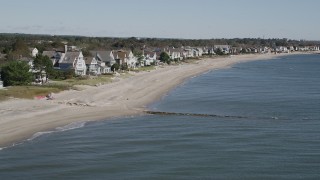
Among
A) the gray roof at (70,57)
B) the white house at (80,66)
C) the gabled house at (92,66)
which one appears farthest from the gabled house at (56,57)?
the gabled house at (92,66)

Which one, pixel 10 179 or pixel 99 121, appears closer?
pixel 10 179

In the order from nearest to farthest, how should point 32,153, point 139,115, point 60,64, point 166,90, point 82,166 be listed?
point 82,166 → point 32,153 → point 139,115 → point 166,90 → point 60,64

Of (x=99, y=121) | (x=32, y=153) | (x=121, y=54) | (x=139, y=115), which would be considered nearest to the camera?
(x=32, y=153)

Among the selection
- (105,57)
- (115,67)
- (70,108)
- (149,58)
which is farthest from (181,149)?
(149,58)

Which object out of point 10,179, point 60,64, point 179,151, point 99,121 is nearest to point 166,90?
point 60,64

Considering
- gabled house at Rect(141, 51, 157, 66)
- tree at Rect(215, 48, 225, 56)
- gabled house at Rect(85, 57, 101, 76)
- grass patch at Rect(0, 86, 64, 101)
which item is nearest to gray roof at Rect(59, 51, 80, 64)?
gabled house at Rect(85, 57, 101, 76)

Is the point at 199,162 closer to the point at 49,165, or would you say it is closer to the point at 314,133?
the point at 49,165

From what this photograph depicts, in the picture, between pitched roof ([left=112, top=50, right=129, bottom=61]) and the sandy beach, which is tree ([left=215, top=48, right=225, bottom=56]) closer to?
pitched roof ([left=112, top=50, right=129, bottom=61])
